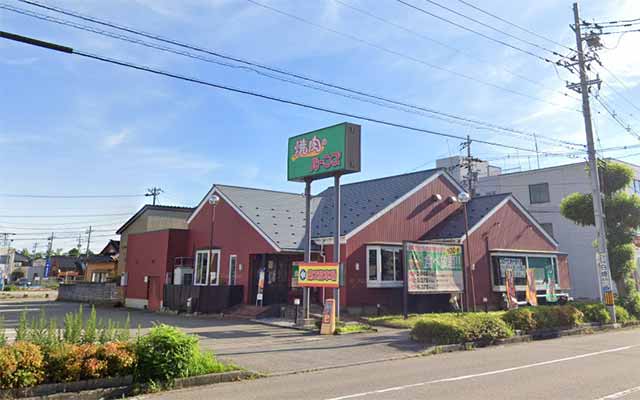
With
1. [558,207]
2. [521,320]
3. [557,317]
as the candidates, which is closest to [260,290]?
[521,320]

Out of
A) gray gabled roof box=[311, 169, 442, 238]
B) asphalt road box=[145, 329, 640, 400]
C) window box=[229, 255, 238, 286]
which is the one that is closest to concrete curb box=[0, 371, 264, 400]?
asphalt road box=[145, 329, 640, 400]

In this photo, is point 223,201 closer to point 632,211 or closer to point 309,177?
point 309,177

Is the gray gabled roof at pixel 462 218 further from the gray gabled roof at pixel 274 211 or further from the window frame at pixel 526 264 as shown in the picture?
the gray gabled roof at pixel 274 211

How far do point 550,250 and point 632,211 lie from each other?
6.50m

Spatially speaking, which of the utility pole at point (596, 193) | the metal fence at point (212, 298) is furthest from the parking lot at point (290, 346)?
the utility pole at point (596, 193)

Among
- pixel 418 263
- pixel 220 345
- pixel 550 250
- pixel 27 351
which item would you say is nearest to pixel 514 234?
pixel 550 250

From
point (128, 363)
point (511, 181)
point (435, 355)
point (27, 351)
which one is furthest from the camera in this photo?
point (511, 181)

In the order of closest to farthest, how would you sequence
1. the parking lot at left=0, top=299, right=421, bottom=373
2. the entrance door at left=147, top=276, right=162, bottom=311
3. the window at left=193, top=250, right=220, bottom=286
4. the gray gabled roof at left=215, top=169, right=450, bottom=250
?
the parking lot at left=0, top=299, right=421, bottom=373
the gray gabled roof at left=215, top=169, right=450, bottom=250
the window at left=193, top=250, right=220, bottom=286
the entrance door at left=147, top=276, right=162, bottom=311

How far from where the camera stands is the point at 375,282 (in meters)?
20.3

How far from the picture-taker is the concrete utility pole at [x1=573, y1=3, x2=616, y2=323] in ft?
62.2

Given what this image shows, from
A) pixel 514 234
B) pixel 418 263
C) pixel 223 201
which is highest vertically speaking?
pixel 223 201

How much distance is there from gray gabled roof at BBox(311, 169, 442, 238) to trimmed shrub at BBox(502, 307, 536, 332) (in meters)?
7.31

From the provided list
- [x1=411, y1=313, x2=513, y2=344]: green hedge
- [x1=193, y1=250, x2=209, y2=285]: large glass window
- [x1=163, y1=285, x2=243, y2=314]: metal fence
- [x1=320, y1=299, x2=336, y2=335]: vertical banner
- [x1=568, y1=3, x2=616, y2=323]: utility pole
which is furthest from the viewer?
[x1=193, y1=250, x2=209, y2=285]: large glass window

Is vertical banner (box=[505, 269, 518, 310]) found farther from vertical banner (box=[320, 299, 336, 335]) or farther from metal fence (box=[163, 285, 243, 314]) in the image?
metal fence (box=[163, 285, 243, 314])
